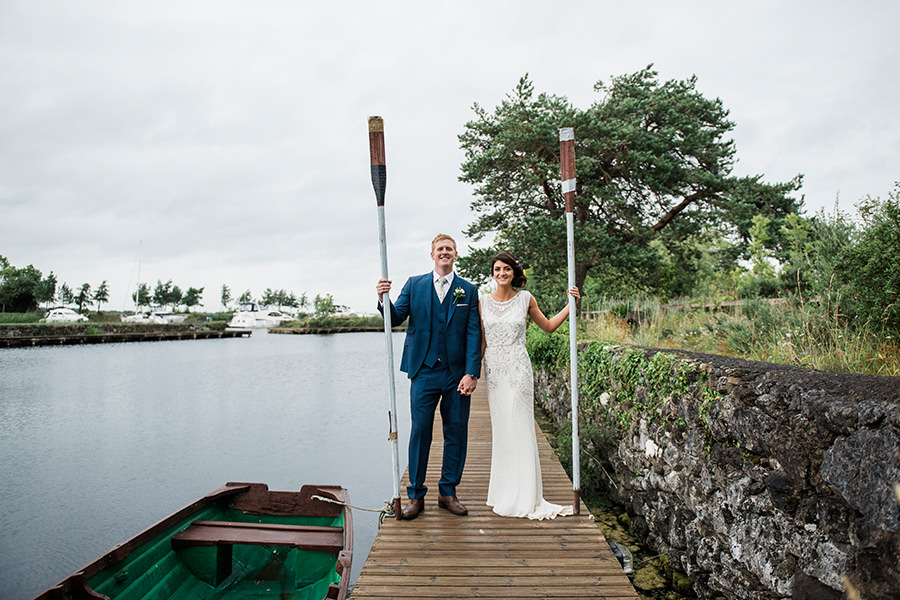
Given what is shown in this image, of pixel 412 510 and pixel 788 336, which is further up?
pixel 788 336

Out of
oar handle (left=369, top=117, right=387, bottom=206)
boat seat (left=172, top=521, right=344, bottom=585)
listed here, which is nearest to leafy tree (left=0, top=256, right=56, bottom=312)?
boat seat (left=172, top=521, right=344, bottom=585)

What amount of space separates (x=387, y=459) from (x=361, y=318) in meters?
83.7

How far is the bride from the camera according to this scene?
3.96 metres

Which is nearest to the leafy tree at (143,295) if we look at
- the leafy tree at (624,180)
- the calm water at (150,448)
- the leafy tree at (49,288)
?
the leafy tree at (49,288)

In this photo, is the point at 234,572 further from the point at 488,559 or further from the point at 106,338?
the point at 106,338

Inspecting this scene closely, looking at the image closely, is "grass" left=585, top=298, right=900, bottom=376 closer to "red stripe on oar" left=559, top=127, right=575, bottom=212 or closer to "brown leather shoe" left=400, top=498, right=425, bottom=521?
"red stripe on oar" left=559, top=127, right=575, bottom=212

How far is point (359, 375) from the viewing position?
30.6 meters

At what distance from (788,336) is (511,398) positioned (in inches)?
125

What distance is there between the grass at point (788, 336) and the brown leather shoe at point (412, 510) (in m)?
3.41

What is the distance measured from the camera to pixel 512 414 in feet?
13.1

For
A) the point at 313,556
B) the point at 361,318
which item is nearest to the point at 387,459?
the point at 313,556

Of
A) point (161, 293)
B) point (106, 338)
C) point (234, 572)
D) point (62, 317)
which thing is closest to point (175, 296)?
point (161, 293)

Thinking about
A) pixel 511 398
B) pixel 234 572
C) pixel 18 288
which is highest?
pixel 18 288

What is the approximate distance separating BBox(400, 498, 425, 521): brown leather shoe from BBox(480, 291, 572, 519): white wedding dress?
2.03ft
